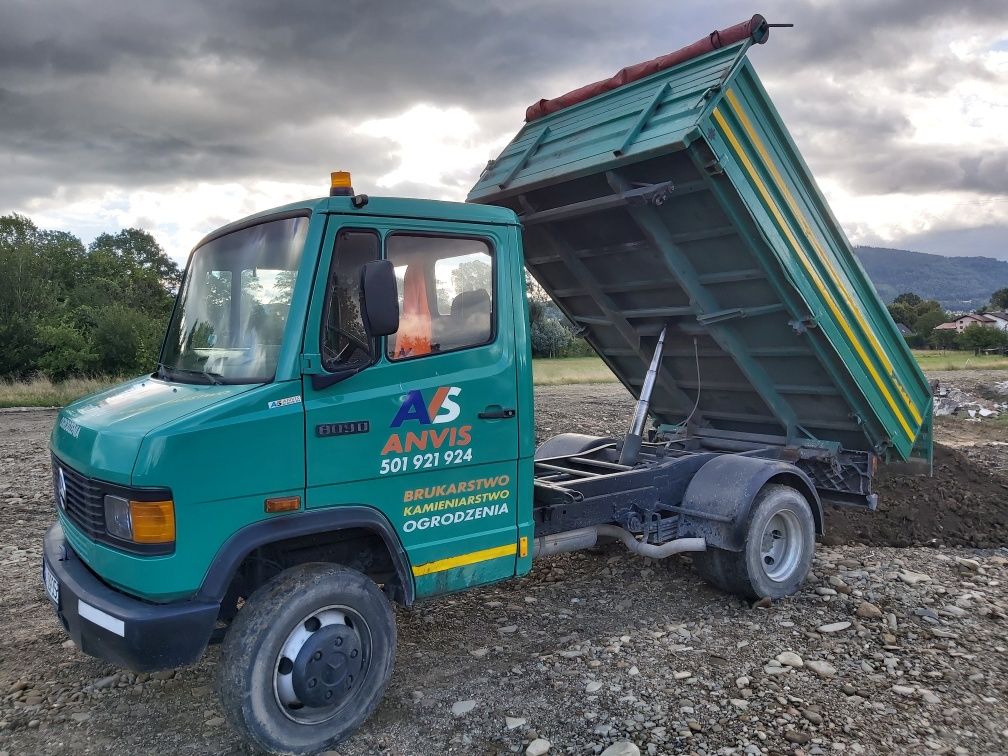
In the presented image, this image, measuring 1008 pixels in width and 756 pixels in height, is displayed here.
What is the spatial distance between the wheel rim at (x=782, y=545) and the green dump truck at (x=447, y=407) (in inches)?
0.7

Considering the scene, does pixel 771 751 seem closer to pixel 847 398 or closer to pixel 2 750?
pixel 847 398

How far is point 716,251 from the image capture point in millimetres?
5043

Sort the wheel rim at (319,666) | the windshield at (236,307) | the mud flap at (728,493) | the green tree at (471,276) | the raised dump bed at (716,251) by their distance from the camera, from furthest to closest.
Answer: the mud flap at (728,493) < the raised dump bed at (716,251) < the green tree at (471,276) < the windshield at (236,307) < the wheel rim at (319,666)

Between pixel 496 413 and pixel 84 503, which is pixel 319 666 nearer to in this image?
pixel 84 503

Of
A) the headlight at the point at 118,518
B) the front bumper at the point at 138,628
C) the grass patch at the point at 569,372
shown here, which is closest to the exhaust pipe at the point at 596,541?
the front bumper at the point at 138,628

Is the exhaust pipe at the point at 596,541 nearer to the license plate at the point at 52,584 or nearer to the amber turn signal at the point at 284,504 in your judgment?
the amber turn signal at the point at 284,504

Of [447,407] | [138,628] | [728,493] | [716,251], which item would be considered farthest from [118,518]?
[716,251]

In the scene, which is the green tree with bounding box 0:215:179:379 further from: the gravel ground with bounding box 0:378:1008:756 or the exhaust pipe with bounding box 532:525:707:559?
the exhaust pipe with bounding box 532:525:707:559

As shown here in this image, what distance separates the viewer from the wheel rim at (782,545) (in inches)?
214

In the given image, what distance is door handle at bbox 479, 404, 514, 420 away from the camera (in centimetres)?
391

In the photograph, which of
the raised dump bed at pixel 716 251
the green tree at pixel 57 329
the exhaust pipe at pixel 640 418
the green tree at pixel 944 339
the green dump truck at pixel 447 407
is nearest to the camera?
the green dump truck at pixel 447 407

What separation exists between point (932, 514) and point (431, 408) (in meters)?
5.87

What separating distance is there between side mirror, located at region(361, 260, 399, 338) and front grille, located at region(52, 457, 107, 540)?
142cm

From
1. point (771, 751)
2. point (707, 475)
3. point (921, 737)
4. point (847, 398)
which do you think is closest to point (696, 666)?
point (771, 751)
